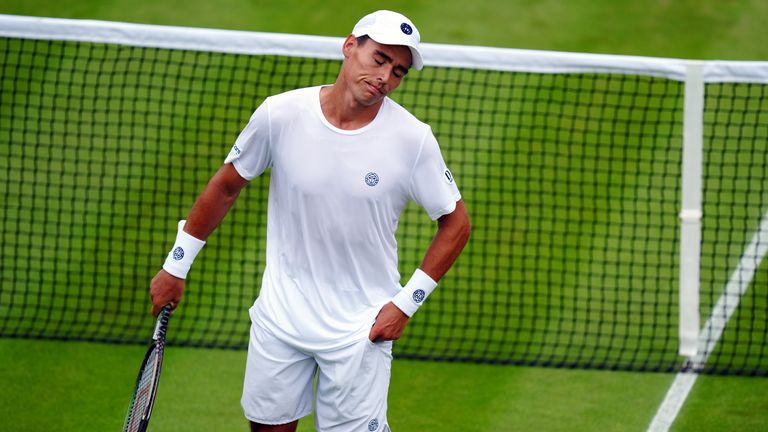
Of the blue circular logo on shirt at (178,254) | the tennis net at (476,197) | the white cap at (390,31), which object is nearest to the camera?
the white cap at (390,31)

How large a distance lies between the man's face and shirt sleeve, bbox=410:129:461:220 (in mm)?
341

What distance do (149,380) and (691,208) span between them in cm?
472

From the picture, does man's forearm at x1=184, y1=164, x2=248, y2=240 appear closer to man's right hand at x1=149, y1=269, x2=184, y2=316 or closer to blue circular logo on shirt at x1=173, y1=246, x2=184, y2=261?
blue circular logo on shirt at x1=173, y1=246, x2=184, y2=261

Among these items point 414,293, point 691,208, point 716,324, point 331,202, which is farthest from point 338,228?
point 716,324

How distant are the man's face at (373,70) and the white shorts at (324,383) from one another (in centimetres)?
121

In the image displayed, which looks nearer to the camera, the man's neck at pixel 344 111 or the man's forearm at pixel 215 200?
the man's neck at pixel 344 111

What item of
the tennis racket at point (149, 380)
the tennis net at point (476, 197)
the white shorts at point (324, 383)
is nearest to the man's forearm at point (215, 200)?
the tennis racket at point (149, 380)

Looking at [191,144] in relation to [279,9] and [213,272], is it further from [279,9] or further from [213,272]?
[279,9]

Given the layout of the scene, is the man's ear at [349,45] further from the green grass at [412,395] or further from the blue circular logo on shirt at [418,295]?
the green grass at [412,395]

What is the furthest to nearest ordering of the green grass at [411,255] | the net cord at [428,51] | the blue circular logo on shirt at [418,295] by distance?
1. the net cord at [428,51]
2. the green grass at [411,255]
3. the blue circular logo on shirt at [418,295]

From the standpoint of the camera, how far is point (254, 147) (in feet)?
19.2

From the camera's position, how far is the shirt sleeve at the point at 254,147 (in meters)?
5.80

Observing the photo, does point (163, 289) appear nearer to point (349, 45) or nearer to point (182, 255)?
point (182, 255)

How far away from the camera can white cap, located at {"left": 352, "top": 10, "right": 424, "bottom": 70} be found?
551 centimetres
